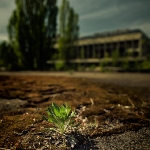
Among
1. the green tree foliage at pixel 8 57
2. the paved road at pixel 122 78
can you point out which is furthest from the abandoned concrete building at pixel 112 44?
the paved road at pixel 122 78

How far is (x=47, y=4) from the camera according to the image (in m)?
19.7

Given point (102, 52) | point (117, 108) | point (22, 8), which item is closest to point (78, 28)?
point (22, 8)

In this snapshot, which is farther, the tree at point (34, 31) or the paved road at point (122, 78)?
the tree at point (34, 31)

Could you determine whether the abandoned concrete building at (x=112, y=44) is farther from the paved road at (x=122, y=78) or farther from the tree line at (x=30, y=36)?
the paved road at (x=122, y=78)

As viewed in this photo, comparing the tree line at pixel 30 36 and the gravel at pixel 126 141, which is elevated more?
the tree line at pixel 30 36

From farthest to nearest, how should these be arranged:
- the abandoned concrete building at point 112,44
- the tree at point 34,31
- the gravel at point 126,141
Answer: the abandoned concrete building at point 112,44 < the tree at point 34,31 < the gravel at point 126,141

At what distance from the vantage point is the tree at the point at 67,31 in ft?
73.4

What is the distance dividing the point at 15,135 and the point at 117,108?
1.68 metres

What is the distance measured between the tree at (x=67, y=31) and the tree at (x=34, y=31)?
2.51 metres

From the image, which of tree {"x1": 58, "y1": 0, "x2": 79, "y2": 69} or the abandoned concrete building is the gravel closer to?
tree {"x1": 58, "y1": 0, "x2": 79, "y2": 69}

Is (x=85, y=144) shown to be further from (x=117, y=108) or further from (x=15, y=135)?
(x=117, y=108)

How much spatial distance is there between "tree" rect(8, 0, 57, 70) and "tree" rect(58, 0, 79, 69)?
2508 mm

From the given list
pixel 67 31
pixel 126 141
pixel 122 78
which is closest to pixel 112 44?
pixel 67 31

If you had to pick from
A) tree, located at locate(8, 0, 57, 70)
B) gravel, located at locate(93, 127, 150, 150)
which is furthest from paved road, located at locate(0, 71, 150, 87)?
tree, located at locate(8, 0, 57, 70)
